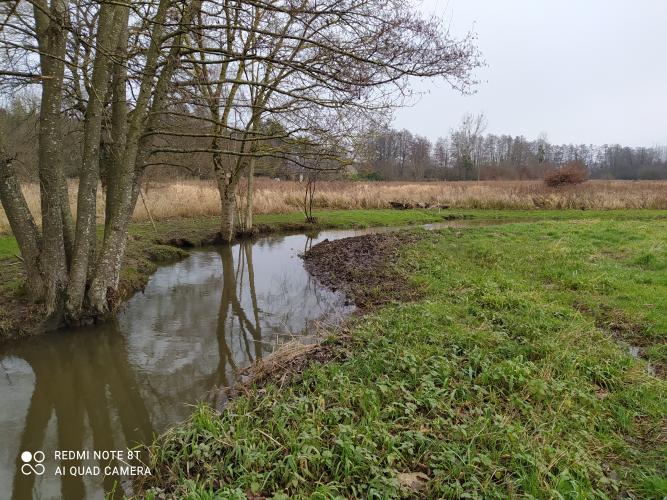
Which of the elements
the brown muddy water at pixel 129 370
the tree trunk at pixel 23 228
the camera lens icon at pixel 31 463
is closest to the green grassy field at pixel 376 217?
the brown muddy water at pixel 129 370

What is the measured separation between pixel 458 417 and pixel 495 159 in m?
76.0

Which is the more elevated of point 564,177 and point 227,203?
point 564,177

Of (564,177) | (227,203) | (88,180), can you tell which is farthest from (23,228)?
(564,177)

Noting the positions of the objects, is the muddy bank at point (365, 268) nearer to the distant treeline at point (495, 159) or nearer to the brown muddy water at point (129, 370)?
the brown muddy water at point (129, 370)

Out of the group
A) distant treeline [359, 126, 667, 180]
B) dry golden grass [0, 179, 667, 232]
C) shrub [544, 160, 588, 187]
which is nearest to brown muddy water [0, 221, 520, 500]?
dry golden grass [0, 179, 667, 232]

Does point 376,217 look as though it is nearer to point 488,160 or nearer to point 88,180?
point 88,180

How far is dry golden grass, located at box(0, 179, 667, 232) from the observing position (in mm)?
18297

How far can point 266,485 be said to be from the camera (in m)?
2.61

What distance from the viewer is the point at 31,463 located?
11.5 ft

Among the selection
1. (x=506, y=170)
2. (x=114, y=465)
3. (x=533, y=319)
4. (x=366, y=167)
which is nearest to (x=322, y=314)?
(x=533, y=319)

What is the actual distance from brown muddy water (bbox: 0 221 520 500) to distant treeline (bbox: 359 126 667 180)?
39.7m

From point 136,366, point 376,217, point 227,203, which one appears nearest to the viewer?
point 136,366

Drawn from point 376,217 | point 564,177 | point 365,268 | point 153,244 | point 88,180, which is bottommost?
point 365,268

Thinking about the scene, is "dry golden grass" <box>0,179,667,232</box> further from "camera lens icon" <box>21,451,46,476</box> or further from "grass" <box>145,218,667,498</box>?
"grass" <box>145,218,667,498</box>
